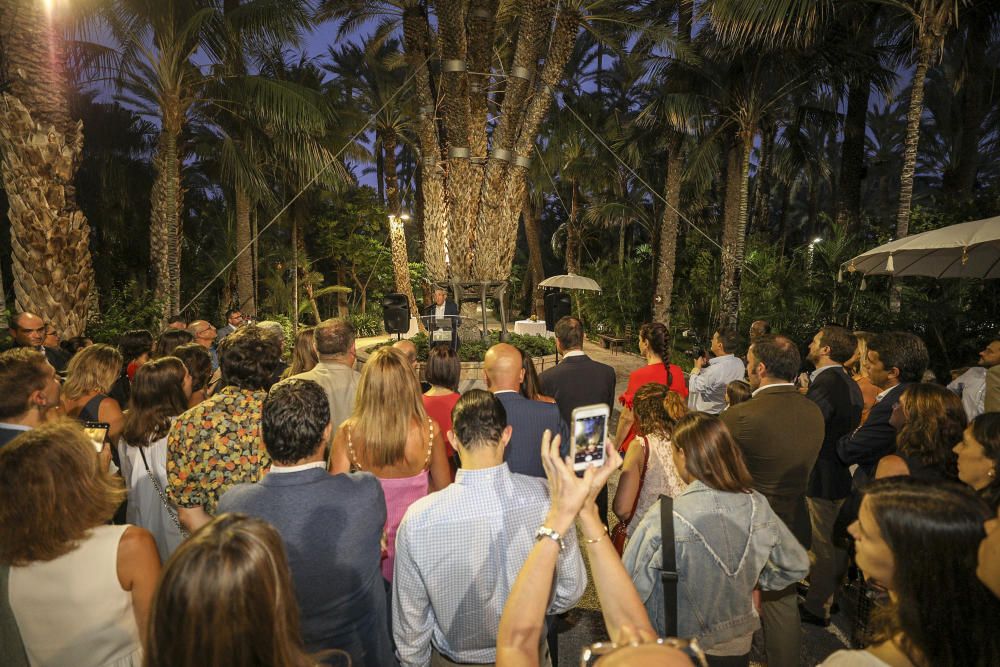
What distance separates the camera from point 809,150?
18.1 metres

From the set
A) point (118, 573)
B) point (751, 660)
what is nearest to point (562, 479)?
point (118, 573)

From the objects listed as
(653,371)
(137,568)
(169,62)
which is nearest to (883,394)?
(653,371)

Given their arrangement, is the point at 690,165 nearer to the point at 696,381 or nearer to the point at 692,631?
the point at 696,381

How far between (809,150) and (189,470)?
20.7m

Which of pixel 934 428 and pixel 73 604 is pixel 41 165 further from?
pixel 934 428

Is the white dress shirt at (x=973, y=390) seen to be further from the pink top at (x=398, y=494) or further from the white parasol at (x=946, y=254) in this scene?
the pink top at (x=398, y=494)

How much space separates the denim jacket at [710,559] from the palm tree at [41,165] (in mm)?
7991

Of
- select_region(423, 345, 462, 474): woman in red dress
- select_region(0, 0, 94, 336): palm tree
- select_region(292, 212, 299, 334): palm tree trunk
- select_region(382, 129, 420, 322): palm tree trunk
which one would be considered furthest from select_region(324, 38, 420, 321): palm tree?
select_region(423, 345, 462, 474): woman in red dress

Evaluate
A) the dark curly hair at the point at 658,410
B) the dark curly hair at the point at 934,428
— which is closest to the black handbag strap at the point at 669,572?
the dark curly hair at the point at 658,410

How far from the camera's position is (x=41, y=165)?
22.1ft

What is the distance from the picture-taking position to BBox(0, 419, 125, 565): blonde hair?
1636 millimetres

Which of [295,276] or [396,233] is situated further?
[396,233]

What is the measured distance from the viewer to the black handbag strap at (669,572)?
1.98m

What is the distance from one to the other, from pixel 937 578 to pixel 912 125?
11.3 m
